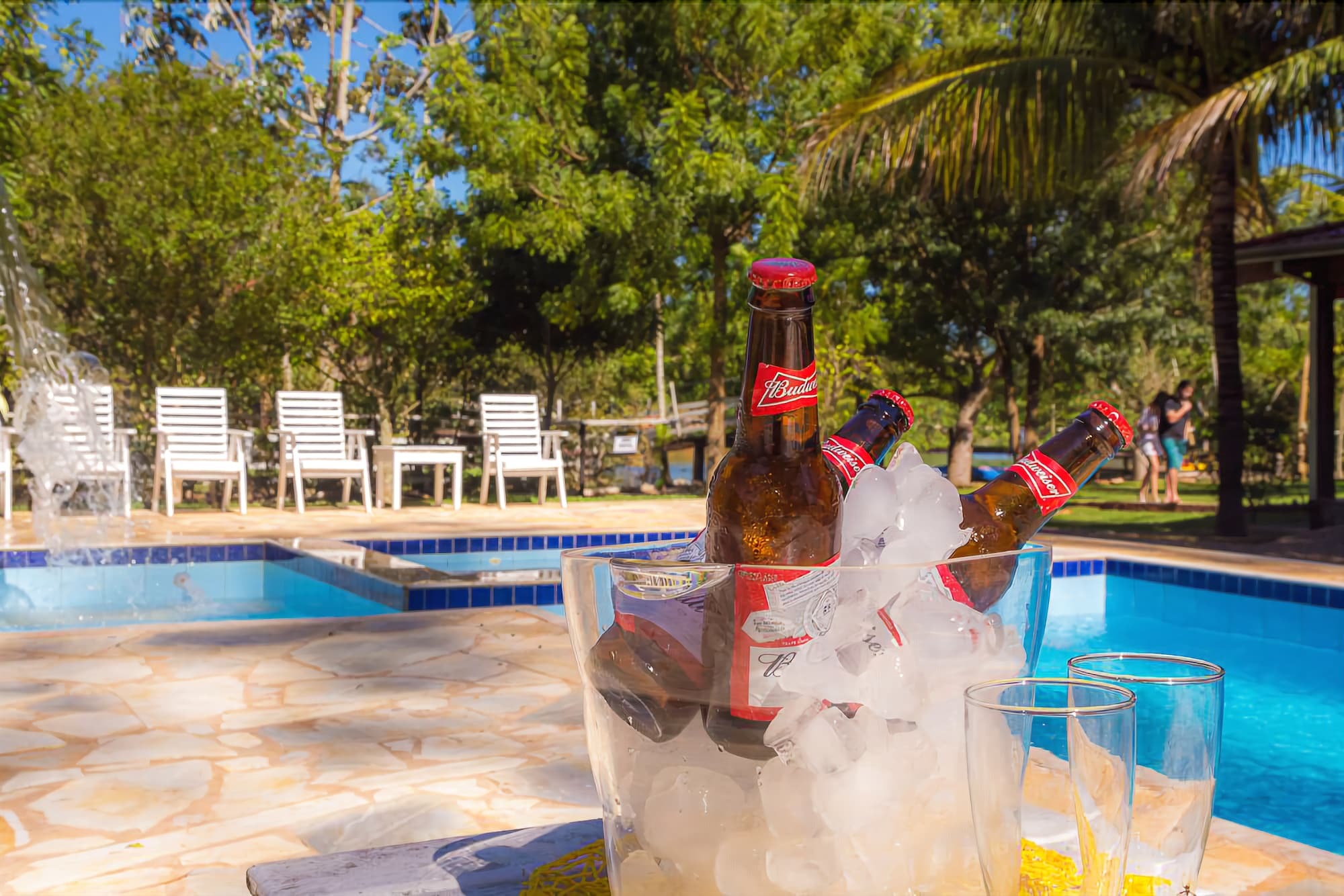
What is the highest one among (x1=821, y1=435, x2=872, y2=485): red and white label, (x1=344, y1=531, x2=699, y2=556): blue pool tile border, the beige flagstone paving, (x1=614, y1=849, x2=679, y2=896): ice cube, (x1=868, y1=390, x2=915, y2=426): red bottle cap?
(x1=868, y1=390, x2=915, y2=426): red bottle cap

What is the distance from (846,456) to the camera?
93cm

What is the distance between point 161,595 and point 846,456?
5927 mm

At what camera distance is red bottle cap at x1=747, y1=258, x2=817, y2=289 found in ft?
2.39

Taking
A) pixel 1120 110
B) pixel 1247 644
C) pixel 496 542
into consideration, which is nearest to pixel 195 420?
pixel 496 542

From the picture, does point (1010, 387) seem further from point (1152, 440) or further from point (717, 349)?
point (717, 349)

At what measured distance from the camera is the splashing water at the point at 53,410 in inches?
344

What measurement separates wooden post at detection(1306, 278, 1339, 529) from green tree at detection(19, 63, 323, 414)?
9737 mm

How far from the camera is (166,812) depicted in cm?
214

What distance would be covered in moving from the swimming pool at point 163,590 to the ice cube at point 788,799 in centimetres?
480

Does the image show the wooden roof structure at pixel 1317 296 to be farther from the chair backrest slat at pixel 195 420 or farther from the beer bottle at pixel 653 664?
the beer bottle at pixel 653 664

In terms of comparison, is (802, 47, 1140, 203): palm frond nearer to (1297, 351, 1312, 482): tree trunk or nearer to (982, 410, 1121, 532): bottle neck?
(982, 410, 1121, 532): bottle neck

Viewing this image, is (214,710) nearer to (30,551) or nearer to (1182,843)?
(1182,843)

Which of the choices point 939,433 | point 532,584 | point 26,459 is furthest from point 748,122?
point 939,433

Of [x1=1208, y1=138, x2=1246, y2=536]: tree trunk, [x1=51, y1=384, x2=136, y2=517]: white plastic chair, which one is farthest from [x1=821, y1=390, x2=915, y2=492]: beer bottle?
[x1=51, y1=384, x2=136, y2=517]: white plastic chair
